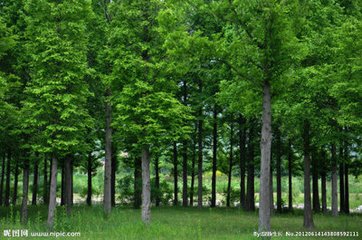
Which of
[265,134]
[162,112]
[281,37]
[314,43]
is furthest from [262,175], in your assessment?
[314,43]

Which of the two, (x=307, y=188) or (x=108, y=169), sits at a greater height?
(x=108, y=169)

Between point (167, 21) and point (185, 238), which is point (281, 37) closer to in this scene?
point (167, 21)

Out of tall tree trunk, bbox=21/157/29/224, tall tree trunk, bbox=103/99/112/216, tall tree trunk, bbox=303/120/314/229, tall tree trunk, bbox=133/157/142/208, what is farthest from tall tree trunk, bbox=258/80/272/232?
tall tree trunk, bbox=133/157/142/208

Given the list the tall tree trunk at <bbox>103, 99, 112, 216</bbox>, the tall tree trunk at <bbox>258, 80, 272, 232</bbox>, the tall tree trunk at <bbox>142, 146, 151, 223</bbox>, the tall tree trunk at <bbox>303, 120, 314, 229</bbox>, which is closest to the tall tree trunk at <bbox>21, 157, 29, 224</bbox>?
the tall tree trunk at <bbox>103, 99, 112, 216</bbox>

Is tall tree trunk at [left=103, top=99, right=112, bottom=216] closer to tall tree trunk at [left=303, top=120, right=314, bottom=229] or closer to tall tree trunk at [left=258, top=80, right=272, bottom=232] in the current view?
tall tree trunk at [left=303, top=120, right=314, bottom=229]

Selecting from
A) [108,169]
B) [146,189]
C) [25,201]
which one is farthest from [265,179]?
[25,201]

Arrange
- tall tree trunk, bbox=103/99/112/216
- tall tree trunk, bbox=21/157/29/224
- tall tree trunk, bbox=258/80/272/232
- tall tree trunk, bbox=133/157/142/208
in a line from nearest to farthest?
tall tree trunk, bbox=258/80/272/232 < tall tree trunk, bbox=21/157/29/224 < tall tree trunk, bbox=103/99/112/216 < tall tree trunk, bbox=133/157/142/208

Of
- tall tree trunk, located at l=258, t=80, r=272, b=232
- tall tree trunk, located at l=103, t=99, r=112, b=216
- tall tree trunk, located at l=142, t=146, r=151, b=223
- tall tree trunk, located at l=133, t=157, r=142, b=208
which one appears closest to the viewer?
tall tree trunk, located at l=258, t=80, r=272, b=232

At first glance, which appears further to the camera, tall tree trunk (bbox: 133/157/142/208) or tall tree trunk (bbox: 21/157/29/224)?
tall tree trunk (bbox: 133/157/142/208)

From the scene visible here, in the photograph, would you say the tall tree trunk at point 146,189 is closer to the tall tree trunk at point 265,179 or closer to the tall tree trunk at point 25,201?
the tall tree trunk at point 25,201

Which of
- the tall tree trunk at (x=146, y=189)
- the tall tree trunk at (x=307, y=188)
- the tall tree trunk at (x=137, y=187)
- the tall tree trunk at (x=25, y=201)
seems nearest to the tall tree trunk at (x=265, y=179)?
the tall tree trunk at (x=307, y=188)

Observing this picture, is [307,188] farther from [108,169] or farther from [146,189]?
[108,169]

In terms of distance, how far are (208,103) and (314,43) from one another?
12685 mm

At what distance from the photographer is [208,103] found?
30094 mm
